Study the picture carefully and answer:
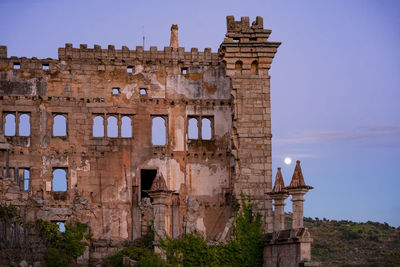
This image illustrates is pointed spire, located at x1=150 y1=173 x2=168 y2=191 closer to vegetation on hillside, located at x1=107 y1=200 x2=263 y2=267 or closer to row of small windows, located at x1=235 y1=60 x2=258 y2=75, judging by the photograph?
vegetation on hillside, located at x1=107 y1=200 x2=263 y2=267

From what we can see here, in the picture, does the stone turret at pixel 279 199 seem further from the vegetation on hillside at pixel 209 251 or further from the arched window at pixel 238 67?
the arched window at pixel 238 67

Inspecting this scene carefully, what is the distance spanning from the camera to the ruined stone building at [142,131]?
32.2 meters

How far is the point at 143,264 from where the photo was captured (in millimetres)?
27578

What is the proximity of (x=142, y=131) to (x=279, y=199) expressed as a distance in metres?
7.69

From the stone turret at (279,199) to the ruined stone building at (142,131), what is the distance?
2.61 metres

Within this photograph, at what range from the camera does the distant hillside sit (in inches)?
1670

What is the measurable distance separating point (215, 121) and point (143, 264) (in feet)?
28.3

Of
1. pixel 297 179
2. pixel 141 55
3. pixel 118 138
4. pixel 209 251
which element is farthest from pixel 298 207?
pixel 141 55

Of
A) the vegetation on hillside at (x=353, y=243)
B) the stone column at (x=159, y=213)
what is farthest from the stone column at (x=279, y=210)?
the vegetation on hillside at (x=353, y=243)

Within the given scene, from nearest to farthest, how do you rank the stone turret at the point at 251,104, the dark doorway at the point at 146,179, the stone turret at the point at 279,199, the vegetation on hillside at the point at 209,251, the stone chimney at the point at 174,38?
1. the vegetation on hillside at the point at 209,251
2. the stone turret at the point at 279,199
3. the stone turret at the point at 251,104
4. the dark doorway at the point at 146,179
5. the stone chimney at the point at 174,38

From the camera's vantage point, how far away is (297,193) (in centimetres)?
2647

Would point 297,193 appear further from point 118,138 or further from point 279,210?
point 118,138

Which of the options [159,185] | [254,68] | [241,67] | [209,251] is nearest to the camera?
[159,185]

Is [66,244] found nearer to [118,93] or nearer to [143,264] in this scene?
[143,264]
